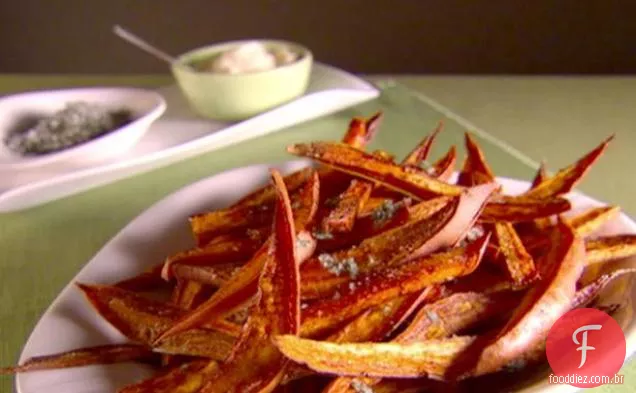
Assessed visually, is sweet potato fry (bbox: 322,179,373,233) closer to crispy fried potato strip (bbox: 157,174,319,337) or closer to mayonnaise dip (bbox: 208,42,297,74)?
crispy fried potato strip (bbox: 157,174,319,337)

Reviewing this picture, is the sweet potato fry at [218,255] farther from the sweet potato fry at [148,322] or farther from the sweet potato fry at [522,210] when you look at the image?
the sweet potato fry at [522,210]

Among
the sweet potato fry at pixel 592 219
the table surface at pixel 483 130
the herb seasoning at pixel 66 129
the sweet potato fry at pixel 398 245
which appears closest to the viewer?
the sweet potato fry at pixel 398 245

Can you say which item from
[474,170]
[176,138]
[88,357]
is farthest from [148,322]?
[176,138]

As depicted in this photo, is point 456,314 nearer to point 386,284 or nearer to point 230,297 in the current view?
point 386,284

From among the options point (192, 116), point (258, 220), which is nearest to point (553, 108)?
point (192, 116)

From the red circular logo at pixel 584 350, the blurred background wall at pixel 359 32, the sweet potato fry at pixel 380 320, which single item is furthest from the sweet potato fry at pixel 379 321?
the blurred background wall at pixel 359 32
